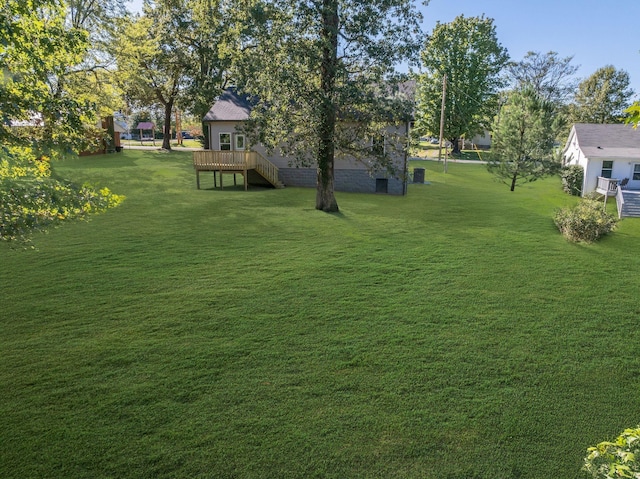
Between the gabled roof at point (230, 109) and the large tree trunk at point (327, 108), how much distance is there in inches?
354

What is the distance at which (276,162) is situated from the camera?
2666 cm

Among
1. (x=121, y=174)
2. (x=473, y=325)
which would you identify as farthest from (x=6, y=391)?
(x=121, y=174)

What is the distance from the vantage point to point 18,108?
4.47 meters

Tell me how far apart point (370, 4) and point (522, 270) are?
1117 centimetres

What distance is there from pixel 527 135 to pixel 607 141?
7.48 metres

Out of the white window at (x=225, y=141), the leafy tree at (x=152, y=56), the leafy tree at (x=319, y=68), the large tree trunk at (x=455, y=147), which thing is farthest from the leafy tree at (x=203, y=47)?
the large tree trunk at (x=455, y=147)

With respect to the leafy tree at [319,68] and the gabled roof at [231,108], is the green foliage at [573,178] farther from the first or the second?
the leafy tree at [319,68]

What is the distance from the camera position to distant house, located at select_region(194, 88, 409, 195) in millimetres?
24141

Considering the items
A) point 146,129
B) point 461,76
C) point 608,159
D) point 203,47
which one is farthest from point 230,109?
point 146,129

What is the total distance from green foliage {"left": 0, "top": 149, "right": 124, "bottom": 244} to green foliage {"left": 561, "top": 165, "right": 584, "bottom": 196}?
30.2 meters

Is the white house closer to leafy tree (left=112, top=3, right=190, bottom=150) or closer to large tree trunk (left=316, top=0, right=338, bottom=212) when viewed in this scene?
large tree trunk (left=316, top=0, right=338, bottom=212)

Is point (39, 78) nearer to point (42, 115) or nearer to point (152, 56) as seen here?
point (42, 115)

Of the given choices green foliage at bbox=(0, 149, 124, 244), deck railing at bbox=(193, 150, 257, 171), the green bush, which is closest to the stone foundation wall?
deck railing at bbox=(193, 150, 257, 171)

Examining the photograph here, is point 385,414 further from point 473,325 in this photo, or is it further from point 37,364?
point 37,364
